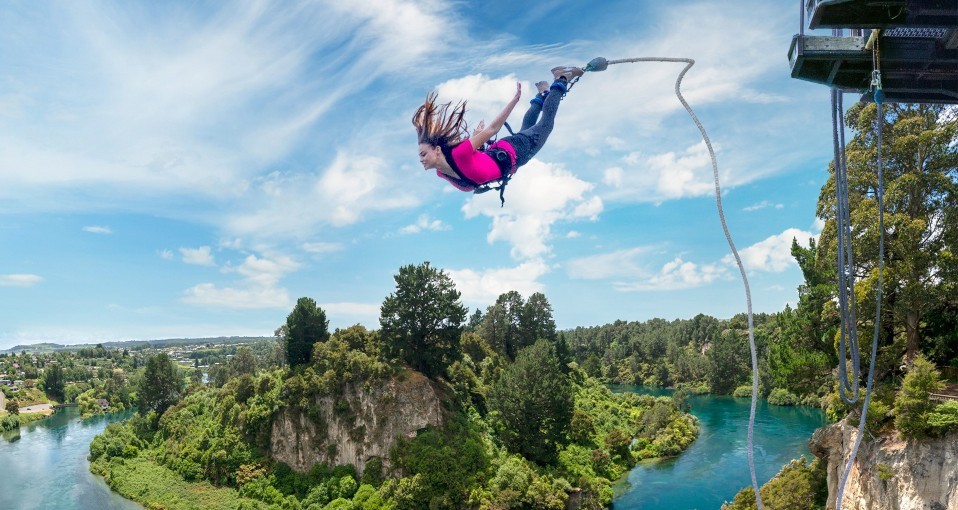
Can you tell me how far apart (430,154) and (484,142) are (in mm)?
689

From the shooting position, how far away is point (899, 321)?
52.5ft

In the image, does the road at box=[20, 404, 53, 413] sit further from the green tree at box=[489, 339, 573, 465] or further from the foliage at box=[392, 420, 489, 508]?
the green tree at box=[489, 339, 573, 465]

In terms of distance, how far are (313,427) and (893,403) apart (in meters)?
24.2

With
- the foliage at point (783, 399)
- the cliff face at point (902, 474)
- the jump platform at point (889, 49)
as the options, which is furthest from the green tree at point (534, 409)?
the foliage at point (783, 399)

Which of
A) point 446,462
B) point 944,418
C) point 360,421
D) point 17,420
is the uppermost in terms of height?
point 944,418

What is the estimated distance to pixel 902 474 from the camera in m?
13.0

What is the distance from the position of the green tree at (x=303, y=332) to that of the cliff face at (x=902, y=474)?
2524 cm

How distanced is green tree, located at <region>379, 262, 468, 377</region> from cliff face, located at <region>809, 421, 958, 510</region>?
736 inches

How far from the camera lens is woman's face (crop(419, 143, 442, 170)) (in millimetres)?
6242

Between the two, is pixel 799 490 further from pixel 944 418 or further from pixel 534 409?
pixel 534 409

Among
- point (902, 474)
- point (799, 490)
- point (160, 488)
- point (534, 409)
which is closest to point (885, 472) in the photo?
point (902, 474)

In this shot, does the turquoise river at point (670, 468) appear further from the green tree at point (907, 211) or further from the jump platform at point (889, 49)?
the jump platform at point (889, 49)

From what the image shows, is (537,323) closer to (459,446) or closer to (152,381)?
(459,446)

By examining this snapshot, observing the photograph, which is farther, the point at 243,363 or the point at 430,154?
the point at 243,363
